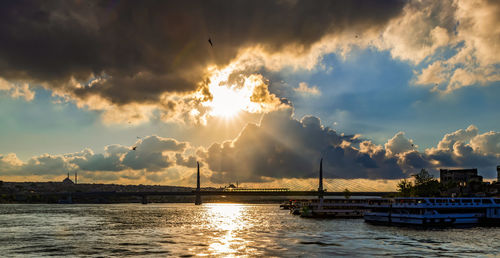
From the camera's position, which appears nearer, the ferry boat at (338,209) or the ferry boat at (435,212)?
the ferry boat at (435,212)

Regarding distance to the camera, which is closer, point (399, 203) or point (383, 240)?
point (383, 240)

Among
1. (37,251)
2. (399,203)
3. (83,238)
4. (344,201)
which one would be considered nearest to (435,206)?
(399,203)

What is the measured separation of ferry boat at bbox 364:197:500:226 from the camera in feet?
366

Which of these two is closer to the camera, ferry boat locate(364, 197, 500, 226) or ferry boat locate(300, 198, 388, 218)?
ferry boat locate(364, 197, 500, 226)

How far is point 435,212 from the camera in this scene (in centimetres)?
11194

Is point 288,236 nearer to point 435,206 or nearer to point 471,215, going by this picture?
point 435,206

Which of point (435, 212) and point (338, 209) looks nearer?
point (435, 212)

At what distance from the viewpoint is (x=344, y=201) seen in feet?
532

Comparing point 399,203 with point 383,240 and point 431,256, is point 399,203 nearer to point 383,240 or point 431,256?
point 383,240

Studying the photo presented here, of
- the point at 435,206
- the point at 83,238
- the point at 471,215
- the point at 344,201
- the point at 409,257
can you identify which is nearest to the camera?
the point at 409,257

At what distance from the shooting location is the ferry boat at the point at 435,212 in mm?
111688

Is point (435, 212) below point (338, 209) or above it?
above

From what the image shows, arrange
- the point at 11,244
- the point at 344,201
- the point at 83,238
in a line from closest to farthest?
the point at 11,244 → the point at 83,238 → the point at 344,201

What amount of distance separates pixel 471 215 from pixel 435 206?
49.1ft
